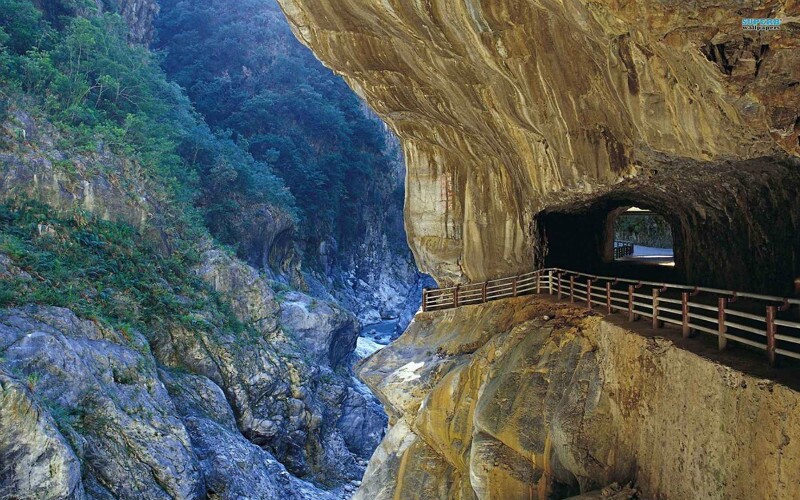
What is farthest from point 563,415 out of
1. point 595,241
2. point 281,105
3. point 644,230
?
point 281,105

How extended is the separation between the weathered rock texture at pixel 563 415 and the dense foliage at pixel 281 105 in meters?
33.1

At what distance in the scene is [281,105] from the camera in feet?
171

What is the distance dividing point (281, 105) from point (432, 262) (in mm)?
35321

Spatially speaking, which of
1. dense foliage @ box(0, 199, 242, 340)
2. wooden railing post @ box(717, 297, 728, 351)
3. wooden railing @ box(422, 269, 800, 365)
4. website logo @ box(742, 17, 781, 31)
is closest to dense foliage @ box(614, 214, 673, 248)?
wooden railing @ box(422, 269, 800, 365)

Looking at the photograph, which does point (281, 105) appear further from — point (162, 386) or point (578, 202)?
point (578, 202)

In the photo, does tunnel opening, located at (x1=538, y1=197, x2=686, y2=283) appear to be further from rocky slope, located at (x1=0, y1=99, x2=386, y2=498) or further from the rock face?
rocky slope, located at (x1=0, y1=99, x2=386, y2=498)

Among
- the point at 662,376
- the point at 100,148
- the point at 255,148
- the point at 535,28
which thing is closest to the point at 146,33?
the point at 255,148

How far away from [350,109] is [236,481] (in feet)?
137

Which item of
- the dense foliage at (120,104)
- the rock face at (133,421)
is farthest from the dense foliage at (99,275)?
the dense foliage at (120,104)

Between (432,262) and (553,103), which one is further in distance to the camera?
(432,262)

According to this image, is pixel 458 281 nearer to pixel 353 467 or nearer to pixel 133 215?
pixel 353 467

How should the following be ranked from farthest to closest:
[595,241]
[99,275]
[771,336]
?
[595,241]
[99,275]
[771,336]

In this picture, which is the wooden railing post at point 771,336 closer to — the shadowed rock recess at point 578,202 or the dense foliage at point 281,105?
the shadowed rock recess at point 578,202

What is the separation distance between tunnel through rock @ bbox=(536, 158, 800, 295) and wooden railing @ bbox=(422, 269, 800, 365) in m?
0.62
